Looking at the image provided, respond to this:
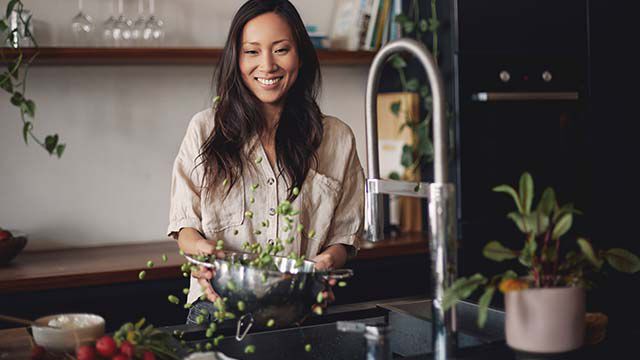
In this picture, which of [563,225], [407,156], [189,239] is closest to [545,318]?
[563,225]

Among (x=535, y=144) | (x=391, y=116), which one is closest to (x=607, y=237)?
(x=535, y=144)

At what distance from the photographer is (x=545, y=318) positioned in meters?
1.39

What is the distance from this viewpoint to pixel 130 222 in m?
3.45

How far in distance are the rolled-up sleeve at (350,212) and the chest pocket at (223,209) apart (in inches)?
9.9

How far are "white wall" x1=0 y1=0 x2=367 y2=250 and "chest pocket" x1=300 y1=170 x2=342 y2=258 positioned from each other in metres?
1.39

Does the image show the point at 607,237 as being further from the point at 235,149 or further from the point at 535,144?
the point at 235,149

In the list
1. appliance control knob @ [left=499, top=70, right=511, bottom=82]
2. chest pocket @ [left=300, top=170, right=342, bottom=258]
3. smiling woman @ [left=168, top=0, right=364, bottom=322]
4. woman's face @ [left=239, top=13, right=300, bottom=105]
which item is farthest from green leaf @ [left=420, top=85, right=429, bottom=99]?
woman's face @ [left=239, top=13, right=300, bottom=105]

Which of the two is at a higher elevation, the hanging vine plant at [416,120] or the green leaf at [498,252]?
the hanging vine plant at [416,120]

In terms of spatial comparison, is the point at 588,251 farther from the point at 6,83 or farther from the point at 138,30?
the point at 138,30

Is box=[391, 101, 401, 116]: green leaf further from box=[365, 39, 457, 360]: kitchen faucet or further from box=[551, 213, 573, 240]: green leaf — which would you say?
box=[551, 213, 573, 240]: green leaf

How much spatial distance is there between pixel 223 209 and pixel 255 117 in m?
0.25

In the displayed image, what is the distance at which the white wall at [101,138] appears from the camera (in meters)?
3.27

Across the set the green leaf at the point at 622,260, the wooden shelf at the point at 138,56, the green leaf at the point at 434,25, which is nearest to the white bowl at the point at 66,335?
the green leaf at the point at 622,260

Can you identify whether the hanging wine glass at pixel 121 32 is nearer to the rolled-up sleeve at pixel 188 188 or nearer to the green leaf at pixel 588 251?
the rolled-up sleeve at pixel 188 188
